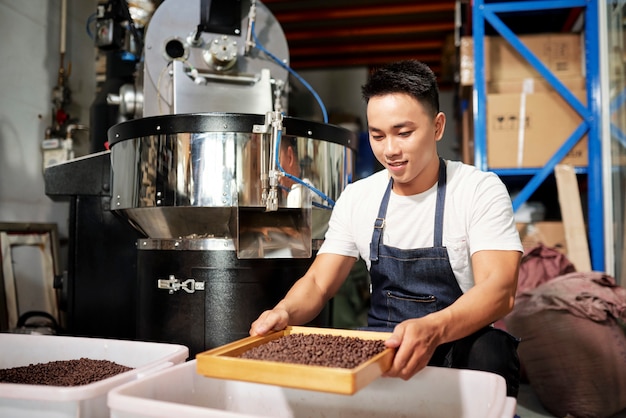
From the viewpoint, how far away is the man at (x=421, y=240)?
127 centimetres

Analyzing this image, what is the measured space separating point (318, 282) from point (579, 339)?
1085 millimetres

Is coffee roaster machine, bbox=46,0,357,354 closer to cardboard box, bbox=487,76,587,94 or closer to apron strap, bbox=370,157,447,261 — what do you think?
apron strap, bbox=370,157,447,261

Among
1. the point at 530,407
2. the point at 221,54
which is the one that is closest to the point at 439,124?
the point at 221,54

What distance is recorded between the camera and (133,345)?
1.38 meters

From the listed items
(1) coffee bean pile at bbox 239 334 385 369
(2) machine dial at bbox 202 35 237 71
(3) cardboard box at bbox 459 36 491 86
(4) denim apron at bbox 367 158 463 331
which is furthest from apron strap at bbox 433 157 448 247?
(3) cardboard box at bbox 459 36 491 86

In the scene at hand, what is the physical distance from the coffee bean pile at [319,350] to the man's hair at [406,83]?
1.98ft

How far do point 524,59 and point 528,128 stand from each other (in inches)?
17.1

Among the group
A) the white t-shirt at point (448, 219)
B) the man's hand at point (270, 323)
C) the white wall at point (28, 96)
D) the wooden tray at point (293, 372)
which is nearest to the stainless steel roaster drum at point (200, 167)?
the white t-shirt at point (448, 219)

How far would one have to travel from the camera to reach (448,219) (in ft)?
4.75

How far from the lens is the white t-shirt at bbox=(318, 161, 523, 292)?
1.33 meters

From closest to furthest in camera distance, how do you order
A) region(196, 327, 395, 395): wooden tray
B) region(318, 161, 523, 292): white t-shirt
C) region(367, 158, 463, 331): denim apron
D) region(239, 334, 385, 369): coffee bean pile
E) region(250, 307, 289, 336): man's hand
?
1. region(196, 327, 395, 395): wooden tray
2. region(239, 334, 385, 369): coffee bean pile
3. region(250, 307, 289, 336): man's hand
4. region(318, 161, 523, 292): white t-shirt
5. region(367, 158, 463, 331): denim apron

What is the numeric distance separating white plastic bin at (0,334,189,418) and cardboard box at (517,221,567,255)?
7.41 ft

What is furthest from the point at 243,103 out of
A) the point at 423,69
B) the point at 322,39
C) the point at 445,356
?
the point at 322,39

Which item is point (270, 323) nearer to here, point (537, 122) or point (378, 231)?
point (378, 231)
